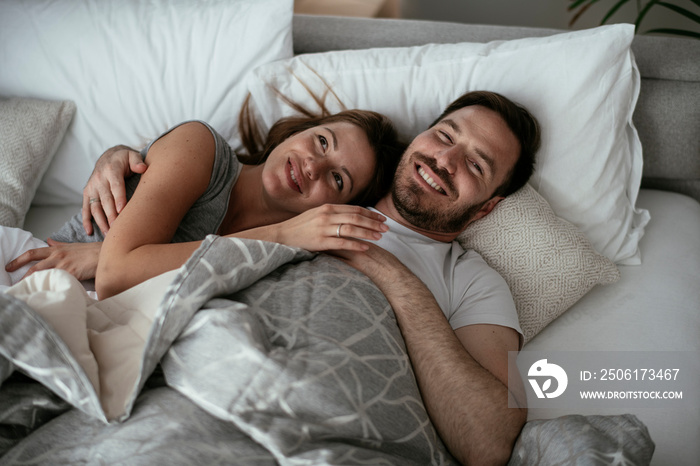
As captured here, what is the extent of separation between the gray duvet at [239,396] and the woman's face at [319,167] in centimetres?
42

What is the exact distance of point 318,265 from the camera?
1.25 meters

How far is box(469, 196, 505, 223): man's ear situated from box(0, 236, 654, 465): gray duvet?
0.62m

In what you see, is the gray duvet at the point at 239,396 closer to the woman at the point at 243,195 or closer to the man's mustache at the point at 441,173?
the woman at the point at 243,195

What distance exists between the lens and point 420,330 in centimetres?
124

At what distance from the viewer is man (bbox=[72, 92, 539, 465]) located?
3.76 ft

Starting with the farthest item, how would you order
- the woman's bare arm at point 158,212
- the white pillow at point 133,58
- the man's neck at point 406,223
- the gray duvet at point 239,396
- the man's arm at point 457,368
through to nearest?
the white pillow at point 133,58, the man's neck at point 406,223, the woman's bare arm at point 158,212, the man's arm at point 457,368, the gray duvet at point 239,396

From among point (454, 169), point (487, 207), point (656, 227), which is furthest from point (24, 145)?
point (656, 227)

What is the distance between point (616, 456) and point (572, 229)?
2.48 ft

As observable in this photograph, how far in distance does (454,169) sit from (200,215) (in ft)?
2.24

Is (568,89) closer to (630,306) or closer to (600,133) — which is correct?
(600,133)

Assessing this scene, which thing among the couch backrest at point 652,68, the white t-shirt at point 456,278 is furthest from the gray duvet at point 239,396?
the couch backrest at point 652,68

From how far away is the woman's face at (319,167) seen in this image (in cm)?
150

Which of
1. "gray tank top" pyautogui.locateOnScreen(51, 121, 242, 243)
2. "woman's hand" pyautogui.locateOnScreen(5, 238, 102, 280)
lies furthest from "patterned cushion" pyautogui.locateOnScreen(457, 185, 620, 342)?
"woman's hand" pyautogui.locateOnScreen(5, 238, 102, 280)

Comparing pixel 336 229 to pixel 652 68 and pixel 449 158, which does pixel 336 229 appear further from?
pixel 652 68
